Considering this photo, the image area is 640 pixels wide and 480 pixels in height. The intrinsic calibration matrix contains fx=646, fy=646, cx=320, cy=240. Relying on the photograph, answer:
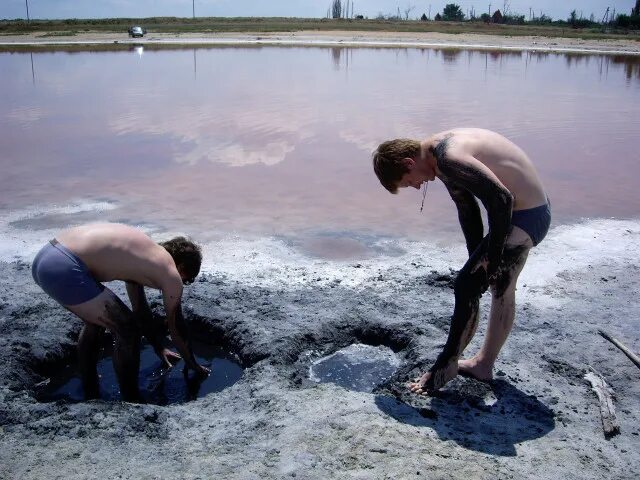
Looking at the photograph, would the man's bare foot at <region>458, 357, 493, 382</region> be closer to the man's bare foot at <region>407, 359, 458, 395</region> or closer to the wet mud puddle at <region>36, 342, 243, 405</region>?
the man's bare foot at <region>407, 359, 458, 395</region>

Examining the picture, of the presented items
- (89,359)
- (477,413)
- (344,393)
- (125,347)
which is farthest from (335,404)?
(89,359)

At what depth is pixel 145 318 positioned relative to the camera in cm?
424

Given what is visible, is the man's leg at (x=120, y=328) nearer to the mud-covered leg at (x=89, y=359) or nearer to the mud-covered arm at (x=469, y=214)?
the mud-covered leg at (x=89, y=359)

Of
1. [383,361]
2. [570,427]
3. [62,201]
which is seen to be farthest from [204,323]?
[62,201]

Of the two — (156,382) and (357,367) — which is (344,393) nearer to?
(357,367)

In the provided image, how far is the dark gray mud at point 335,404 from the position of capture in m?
3.13

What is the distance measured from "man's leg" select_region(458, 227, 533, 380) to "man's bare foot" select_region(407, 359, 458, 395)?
0.70 feet

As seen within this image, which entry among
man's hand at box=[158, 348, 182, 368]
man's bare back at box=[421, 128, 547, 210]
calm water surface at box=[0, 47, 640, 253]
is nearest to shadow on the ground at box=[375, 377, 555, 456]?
man's bare back at box=[421, 128, 547, 210]

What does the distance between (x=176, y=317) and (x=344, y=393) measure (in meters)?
1.09

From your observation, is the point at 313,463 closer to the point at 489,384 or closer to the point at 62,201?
the point at 489,384

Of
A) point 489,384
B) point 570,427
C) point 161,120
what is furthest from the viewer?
point 161,120

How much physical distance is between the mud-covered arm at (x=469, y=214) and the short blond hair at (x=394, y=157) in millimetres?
373

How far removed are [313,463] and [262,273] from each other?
2.72m

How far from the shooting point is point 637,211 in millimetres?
7484
